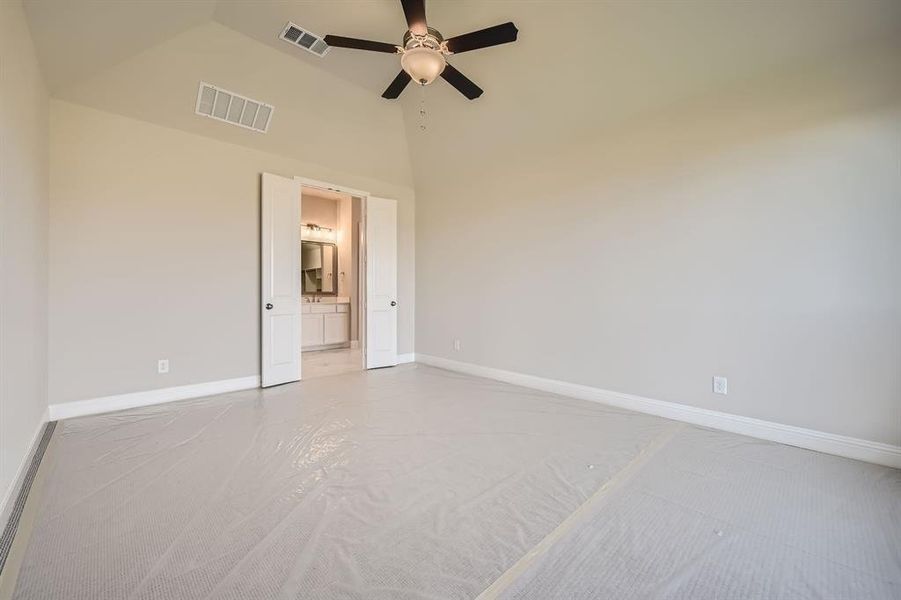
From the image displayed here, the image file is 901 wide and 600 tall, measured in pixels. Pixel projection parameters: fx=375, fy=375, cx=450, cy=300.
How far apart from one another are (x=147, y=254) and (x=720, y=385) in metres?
5.17

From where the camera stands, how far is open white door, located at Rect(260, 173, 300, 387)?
4219 millimetres

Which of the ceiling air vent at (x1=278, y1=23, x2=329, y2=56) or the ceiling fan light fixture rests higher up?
the ceiling air vent at (x1=278, y1=23, x2=329, y2=56)

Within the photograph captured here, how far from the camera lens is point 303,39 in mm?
3314

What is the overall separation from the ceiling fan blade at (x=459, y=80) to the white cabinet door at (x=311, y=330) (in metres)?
4.94

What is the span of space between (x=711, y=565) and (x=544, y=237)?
3.19 meters

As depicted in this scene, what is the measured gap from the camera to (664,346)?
3330 millimetres

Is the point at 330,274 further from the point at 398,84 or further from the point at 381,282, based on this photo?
the point at 398,84

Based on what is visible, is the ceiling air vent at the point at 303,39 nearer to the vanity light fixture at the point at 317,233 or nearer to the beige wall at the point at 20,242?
the beige wall at the point at 20,242

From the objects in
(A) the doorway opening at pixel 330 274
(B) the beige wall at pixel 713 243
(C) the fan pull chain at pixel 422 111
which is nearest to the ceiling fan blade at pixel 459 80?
(B) the beige wall at pixel 713 243

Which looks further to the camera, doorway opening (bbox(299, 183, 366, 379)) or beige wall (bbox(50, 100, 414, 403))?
doorway opening (bbox(299, 183, 366, 379))

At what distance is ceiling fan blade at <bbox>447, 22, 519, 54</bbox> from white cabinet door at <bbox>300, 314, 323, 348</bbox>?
5288 millimetres

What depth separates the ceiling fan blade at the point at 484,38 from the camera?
2.32m

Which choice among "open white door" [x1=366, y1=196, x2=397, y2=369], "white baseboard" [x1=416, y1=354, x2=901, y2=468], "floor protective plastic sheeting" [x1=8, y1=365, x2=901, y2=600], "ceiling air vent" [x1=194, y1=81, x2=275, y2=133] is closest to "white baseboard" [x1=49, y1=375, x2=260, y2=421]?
"floor protective plastic sheeting" [x1=8, y1=365, x2=901, y2=600]

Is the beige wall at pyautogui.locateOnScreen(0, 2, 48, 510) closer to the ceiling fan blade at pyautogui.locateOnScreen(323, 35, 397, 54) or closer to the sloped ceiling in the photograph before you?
the sloped ceiling
